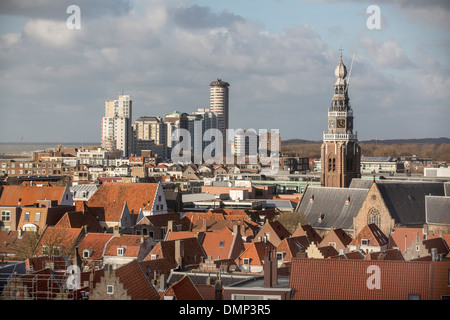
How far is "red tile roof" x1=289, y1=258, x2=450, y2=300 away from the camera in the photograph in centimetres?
2762

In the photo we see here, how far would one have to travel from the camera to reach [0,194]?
2697 inches

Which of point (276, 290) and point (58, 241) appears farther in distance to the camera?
point (58, 241)

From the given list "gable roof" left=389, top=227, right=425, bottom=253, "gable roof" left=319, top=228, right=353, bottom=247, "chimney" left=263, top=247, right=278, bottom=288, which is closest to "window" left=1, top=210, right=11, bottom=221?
"gable roof" left=319, top=228, right=353, bottom=247

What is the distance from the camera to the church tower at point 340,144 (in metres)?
100

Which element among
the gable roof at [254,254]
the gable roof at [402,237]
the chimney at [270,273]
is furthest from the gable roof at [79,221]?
the chimney at [270,273]

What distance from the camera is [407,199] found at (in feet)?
245

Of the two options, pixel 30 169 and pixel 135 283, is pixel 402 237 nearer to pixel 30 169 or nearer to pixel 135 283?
pixel 135 283

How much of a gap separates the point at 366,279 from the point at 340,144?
243ft

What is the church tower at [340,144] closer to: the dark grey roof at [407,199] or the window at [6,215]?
the dark grey roof at [407,199]

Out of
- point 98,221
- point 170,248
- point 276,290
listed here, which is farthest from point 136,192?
point 276,290

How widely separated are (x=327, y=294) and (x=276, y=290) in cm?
171

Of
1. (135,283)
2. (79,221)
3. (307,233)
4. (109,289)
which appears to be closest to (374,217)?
(307,233)
